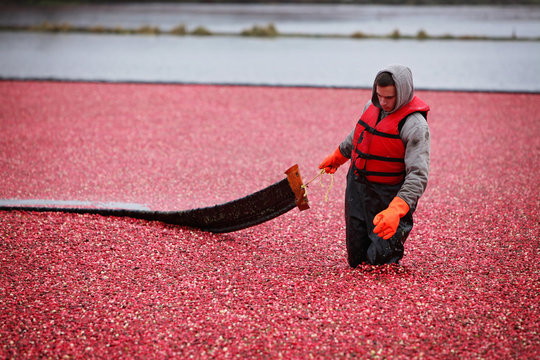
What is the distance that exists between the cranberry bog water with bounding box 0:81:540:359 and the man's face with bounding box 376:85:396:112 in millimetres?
724

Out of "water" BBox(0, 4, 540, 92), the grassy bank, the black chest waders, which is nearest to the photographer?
the black chest waders

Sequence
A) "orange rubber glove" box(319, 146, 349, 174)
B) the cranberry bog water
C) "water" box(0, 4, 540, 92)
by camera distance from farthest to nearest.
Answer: "water" box(0, 4, 540, 92)
"orange rubber glove" box(319, 146, 349, 174)
the cranberry bog water

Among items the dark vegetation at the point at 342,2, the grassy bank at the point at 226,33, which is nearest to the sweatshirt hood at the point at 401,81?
the grassy bank at the point at 226,33

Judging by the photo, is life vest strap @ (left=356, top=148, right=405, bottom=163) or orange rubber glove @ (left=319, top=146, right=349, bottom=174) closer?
life vest strap @ (left=356, top=148, right=405, bottom=163)

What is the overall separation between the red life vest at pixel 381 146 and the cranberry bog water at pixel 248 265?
0.44m

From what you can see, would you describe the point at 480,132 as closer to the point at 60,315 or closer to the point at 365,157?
the point at 365,157

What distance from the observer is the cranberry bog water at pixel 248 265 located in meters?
1.79

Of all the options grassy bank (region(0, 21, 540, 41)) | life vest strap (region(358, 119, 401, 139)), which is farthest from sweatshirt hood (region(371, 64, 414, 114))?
grassy bank (region(0, 21, 540, 41))

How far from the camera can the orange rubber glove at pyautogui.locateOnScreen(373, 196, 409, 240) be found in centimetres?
192

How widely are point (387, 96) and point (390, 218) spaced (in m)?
0.48

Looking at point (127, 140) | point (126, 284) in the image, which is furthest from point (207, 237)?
point (127, 140)

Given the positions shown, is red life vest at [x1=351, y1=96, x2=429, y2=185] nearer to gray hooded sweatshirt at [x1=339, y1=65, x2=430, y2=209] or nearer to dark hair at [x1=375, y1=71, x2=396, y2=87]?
gray hooded sweatshirt at [x1=339, y1=65, x2=430, y2=209]

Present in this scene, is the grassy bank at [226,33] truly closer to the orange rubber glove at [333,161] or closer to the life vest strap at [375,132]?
the orange rubber glove at [333,161]

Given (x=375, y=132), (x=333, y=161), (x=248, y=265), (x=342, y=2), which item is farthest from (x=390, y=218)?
(x=342, y=2)
